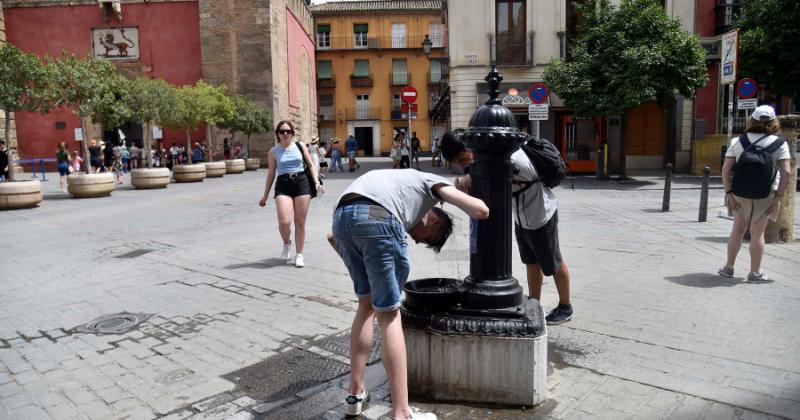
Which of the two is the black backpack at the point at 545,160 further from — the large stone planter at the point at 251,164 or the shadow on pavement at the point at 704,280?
the large stone planter at the point at 251,164

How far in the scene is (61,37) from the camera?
30.0m

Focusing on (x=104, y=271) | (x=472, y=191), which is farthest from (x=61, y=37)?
(x=472, y=191)

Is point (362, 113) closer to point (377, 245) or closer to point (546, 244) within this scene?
point (546, 244)

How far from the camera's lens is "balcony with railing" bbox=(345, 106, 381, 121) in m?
52.2

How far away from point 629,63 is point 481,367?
1478 centimetres

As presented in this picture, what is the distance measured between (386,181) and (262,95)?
29666 millimetres

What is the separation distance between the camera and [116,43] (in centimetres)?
3052

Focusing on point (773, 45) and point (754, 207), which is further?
point (773, 45)

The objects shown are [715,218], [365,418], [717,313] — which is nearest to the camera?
[365,418]

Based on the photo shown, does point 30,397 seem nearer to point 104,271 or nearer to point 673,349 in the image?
point 104,271

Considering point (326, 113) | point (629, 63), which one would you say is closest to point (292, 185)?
point (629, 63)

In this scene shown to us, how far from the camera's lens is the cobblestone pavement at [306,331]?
3082 mm

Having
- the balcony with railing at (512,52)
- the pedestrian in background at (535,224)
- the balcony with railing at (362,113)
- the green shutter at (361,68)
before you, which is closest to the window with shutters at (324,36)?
the green shutter at (361,68)

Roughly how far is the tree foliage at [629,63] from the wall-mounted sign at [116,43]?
23446 millimetres
